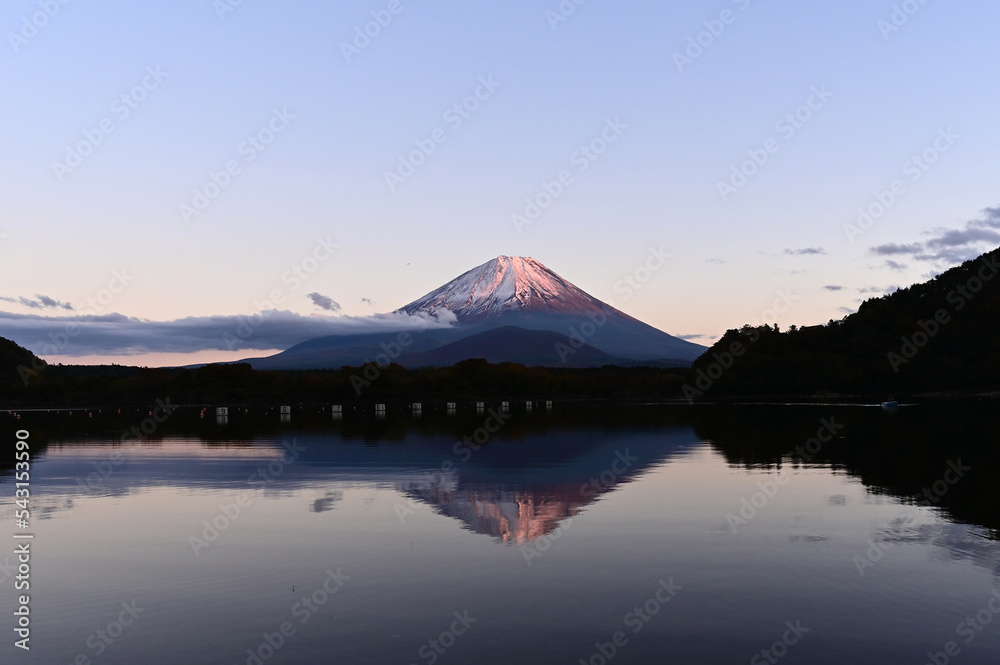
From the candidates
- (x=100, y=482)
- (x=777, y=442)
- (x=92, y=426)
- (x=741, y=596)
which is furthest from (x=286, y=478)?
(x=92, y=426)

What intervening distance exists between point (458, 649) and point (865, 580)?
10.2 meters

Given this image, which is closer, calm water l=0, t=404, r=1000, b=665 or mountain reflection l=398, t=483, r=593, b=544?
calm water l=0, t=404, r=1000, b=665

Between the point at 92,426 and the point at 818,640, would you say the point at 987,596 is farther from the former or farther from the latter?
the point at 92,426

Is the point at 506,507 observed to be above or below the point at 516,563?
above

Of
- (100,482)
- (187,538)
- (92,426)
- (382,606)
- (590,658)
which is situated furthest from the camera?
(92,426)

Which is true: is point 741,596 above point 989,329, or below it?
below

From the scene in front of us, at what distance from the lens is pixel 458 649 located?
15.9 meters

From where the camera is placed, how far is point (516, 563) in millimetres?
22797

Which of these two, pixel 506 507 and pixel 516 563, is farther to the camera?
pixel 506 507

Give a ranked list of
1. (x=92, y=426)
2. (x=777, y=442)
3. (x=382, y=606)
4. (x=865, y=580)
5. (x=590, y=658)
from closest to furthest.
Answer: (x=590, y=658) < (x=382, y=606) < (x=865, y=580) < (x=777, y=442) < (x=92, y=426)

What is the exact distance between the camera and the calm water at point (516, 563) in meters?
16.3

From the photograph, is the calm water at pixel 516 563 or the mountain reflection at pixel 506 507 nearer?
the calm water at pixel 516 563

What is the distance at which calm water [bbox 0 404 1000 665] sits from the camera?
1630 centimetres

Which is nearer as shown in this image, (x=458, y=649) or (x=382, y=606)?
(x=458, y=649)
